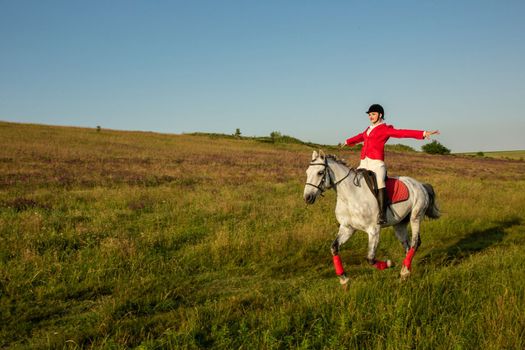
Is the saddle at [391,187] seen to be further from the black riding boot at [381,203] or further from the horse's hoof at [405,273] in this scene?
the horse's hoof at [405,273]

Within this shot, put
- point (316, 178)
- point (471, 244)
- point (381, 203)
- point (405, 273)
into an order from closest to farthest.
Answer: point (316, 178) → point (405, 273) → point (381, 203) → point (471, 244)

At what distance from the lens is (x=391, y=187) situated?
6.95m

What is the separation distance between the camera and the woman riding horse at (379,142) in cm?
654

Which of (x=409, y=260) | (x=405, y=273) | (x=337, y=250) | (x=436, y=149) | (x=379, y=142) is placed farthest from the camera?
(x=436, y=149)

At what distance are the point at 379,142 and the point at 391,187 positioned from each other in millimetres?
977

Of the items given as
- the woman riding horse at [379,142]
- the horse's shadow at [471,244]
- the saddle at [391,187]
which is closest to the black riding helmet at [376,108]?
the woman riding horse at [379,142]

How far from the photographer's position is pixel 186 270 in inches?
282

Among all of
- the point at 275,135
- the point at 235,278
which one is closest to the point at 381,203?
the point at 235,278

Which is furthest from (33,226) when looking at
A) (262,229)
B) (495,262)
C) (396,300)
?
(495,262)

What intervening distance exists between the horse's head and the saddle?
883 millimetres

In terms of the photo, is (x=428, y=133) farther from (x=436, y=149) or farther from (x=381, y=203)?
(x=436, y=149)

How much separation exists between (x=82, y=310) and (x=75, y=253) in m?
2.42

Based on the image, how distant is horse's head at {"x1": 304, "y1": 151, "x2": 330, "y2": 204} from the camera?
233 inches

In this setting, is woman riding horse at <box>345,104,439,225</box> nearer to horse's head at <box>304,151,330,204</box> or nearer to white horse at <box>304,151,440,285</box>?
white horse at <box>304,151,440,285</box>
